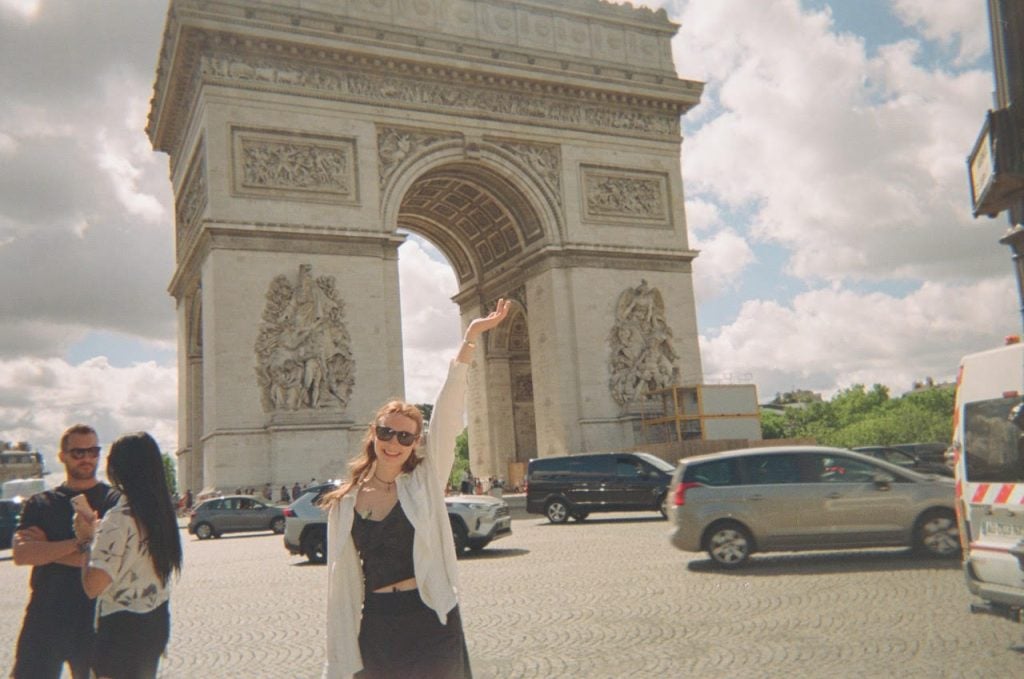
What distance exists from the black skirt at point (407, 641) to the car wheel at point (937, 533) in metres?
8.97

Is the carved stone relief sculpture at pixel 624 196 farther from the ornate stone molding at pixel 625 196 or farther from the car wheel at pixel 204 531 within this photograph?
the car wheel at pixel 204 531

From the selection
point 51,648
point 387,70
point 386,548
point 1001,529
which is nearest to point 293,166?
point 387,70

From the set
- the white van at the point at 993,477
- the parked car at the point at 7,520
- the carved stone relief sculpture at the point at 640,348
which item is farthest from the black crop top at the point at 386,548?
the carved stone relief sculpture at the point at 640,348

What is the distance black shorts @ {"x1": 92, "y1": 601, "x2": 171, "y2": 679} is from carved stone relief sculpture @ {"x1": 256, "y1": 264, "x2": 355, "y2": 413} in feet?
75.6

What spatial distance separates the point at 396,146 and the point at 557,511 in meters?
14.0

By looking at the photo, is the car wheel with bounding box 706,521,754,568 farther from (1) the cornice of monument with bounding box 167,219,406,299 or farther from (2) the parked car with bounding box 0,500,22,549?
(1) the cornice of monument with bounding box 167,219,406,299

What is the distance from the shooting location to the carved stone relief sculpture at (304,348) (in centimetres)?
2655

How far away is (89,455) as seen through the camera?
456 cm

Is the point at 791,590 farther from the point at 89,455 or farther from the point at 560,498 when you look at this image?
the point at 560,498

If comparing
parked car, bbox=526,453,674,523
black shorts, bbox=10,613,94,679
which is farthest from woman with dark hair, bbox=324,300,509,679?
parked car, bbox=526,453,674,523

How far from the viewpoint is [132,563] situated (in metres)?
3.87

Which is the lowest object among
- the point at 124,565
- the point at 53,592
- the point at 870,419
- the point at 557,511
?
the point at 557,511

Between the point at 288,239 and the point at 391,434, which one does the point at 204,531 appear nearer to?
the point at 288,239

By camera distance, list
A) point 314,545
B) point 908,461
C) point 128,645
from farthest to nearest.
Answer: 1. point 908,461
2. point 314,545
3. point 128,645
